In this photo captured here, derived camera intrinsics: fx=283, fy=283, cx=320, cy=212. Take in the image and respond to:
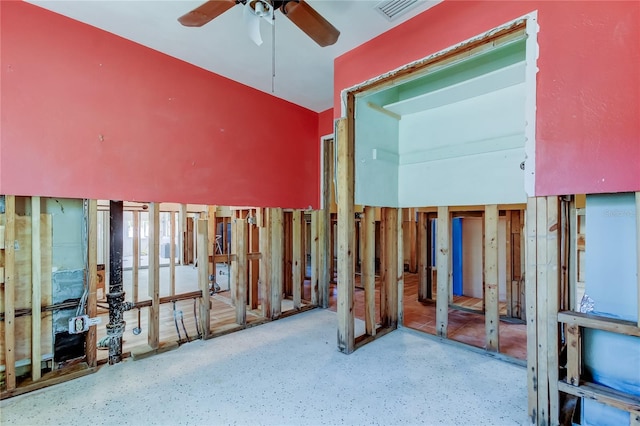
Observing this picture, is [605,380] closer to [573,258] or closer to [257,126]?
[573,258]

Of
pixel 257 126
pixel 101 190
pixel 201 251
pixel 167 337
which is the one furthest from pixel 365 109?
pixel 167 337

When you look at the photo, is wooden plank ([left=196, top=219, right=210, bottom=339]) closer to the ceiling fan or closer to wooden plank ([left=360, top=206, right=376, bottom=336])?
wooden plank ([left=360, top=206, right=376, bottom=336])

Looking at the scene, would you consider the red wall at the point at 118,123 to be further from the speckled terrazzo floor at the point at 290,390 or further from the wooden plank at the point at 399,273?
the wooden plank at the point at 399,273

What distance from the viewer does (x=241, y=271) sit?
3.30 metres

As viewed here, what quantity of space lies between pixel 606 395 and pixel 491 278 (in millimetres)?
1265

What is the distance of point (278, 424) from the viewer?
1682 millimetres

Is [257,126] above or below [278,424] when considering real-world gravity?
above

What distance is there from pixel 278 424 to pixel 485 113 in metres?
3.10

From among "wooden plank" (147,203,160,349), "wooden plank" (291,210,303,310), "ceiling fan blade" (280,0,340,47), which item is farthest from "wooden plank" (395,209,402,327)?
"wooden plank" (147,203,160,349)

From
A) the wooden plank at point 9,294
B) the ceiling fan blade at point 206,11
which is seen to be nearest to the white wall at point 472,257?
the ceiling fan blade at point 206,11

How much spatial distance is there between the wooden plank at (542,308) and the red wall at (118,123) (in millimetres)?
2815

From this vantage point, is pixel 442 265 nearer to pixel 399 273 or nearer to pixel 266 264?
pixel 399 273

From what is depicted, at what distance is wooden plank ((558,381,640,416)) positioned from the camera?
142 cm

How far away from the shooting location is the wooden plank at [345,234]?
2.61 metres
